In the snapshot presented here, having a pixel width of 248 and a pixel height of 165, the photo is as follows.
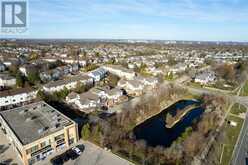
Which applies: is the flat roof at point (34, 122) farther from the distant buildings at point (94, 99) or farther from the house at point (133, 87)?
the house at point (133, 87)

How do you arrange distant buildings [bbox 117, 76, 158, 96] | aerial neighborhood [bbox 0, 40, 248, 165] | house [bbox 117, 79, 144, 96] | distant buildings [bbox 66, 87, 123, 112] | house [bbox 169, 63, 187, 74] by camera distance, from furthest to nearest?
house [bbox 169, 63, 187, 74] → distant buildings [bbox 117, 76, 158, 96] → house [bbox 117, 79, 144, 96] → distant buildings [bbox 66, 87, 123, 112] → aerial neighborhood [bbox 0, 40, 248, 165]

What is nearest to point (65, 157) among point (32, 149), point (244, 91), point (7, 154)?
point (32, 149)

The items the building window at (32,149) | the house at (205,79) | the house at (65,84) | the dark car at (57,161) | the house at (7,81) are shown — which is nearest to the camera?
the building window at (32,149)

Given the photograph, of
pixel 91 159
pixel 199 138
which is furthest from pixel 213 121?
pixel 91 159

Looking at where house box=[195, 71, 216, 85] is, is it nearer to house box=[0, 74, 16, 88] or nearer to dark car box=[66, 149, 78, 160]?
dark car box=[66, 149, 78, 160]

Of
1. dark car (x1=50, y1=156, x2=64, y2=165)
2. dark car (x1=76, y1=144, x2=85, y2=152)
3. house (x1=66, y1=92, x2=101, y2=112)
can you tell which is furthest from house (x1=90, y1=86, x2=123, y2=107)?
dark car (x1=50, y1=156, x2=64, y2=165)

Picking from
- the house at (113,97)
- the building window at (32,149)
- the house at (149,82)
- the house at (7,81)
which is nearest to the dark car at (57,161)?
the building window at (32,149)
